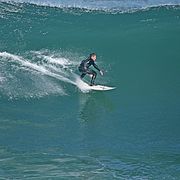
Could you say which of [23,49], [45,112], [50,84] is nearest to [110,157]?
[45,112]

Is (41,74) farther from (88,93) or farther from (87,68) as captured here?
(88,93)

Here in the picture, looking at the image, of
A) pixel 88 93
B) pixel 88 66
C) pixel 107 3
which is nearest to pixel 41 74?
pixel 88 66

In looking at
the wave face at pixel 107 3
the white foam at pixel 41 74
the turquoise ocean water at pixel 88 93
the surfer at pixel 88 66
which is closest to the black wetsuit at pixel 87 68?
the surfer at pixel 88 66

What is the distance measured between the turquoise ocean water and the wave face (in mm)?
50

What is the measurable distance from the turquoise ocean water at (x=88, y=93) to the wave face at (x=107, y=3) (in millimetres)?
50

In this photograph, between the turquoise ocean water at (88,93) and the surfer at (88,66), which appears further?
the surfer at (88,66)

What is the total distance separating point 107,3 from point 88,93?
33.2 ft

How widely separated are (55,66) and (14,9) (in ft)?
22.0

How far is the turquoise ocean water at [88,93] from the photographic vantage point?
14109 mm

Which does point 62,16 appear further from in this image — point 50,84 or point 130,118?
point 130,118

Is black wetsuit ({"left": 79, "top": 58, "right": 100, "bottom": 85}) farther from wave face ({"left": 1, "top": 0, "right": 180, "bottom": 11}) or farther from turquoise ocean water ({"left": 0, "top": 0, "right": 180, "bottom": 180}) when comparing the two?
wave face ({"left": 1, "top": 0, "right": 180, "bottom": 11})

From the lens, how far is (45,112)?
16766mm

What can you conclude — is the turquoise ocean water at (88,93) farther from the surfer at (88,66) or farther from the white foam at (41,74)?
the surfer at (88,66)

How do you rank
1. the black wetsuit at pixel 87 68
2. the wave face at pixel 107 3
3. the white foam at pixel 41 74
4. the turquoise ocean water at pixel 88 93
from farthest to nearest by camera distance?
1. the wave face at pixel 107 3
2. the white foam at pixel 41 74
3. the black wetsuit at pixel 87 68
4. the turquoise ocean water at pixel 88 93
